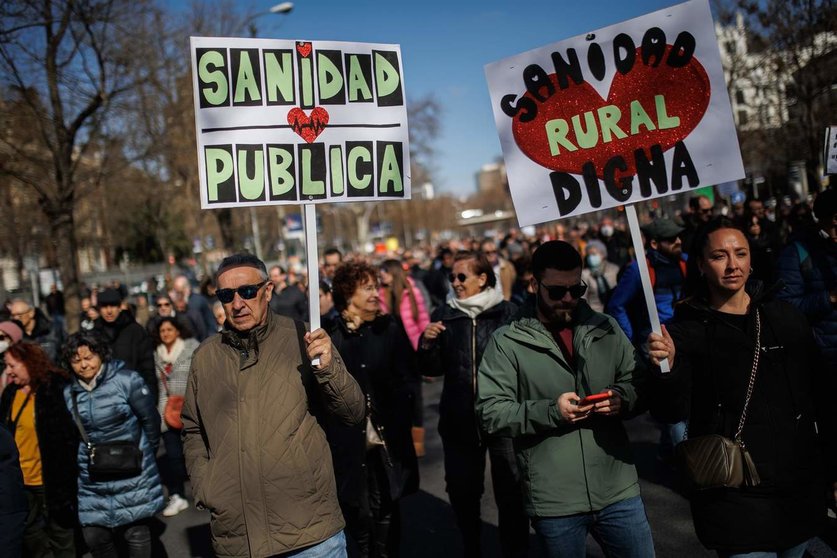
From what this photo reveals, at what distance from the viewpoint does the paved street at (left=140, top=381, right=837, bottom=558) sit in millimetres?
4938

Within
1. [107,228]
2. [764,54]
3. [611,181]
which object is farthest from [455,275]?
[107,228]

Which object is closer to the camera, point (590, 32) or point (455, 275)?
point (590, 32)

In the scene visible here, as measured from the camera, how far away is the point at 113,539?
193 inches

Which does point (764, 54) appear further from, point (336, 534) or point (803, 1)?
point (336, 534)

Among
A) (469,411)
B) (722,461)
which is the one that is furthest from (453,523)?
(722,461)

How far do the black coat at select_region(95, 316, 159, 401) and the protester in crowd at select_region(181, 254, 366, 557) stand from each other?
15.1 ft

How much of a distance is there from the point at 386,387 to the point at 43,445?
84.7 inches

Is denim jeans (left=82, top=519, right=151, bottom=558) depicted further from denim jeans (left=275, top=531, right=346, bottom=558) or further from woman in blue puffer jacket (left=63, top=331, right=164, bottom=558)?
denim jeans (left=275, top=531, right=346, bottom=558)

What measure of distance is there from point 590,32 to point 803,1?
495 inches

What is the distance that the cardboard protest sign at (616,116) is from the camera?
3.33 meters

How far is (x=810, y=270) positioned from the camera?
4.47 metres

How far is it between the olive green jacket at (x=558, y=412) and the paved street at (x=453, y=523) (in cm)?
194

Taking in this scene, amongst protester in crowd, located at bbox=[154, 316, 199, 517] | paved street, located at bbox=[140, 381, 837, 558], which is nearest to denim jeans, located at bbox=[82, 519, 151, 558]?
paved street, located at bbox=[140, 381, 837, 558]

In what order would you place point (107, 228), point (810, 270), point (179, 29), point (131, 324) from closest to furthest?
point (810, 270)
point (131, 324)
point (179, 29)
point (107, 228)
